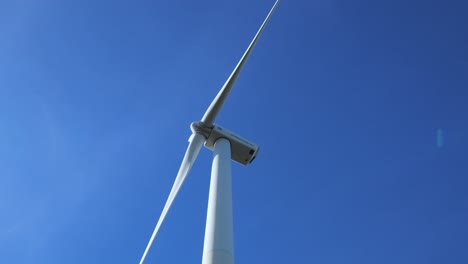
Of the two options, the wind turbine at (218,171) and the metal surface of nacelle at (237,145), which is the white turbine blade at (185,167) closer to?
the wind turbine at (218,171)

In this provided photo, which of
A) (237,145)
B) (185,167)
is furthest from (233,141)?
(185,167)

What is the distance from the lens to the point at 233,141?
16609 mm

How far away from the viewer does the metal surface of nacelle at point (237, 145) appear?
16.3 meters

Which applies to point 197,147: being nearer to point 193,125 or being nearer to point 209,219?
point 193,125

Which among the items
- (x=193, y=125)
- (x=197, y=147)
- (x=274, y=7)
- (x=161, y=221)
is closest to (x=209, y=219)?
(x=161, y=221)

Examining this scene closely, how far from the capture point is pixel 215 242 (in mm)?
8953

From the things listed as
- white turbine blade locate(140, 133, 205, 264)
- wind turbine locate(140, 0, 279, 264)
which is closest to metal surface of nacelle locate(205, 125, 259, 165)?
wind turbine locate(140, 0, 279, 264)

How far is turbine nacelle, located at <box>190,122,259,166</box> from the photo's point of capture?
1628cm

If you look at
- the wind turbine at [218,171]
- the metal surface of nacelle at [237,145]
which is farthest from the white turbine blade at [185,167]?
the metal surface of nacelle at [237,145]

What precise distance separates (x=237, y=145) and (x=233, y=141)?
318mm

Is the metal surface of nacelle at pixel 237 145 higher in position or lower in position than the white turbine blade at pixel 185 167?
higher

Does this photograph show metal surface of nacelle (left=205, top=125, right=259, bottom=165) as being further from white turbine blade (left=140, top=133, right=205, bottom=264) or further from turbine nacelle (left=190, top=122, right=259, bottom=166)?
white turbine blade (left=140, top=133, right=205, bottom=264)

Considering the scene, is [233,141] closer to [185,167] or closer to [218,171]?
[185,167]

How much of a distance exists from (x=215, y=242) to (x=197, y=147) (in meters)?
7.08
